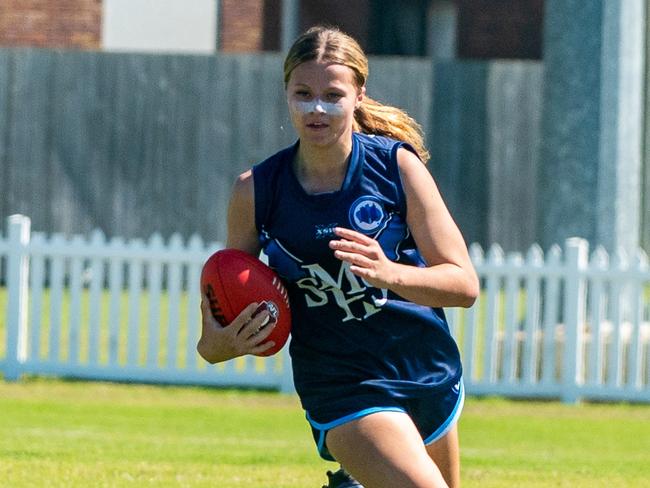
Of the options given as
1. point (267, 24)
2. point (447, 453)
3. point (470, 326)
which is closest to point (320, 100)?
point (447, 453)

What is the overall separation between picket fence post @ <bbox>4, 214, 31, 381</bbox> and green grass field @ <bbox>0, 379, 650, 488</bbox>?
198 mm

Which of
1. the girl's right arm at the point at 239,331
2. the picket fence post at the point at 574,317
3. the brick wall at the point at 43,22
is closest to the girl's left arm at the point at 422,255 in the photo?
the girl's right arm at the point at 239,331

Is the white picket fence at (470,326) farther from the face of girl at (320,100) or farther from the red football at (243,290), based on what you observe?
the face of girl at (320,100)

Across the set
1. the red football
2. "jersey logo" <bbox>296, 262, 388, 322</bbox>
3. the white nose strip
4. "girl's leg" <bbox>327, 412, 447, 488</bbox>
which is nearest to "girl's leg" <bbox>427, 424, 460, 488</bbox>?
"girl's leg" <bbox>327, 412, 447, 488</bbox>

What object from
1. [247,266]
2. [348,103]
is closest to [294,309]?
[247,266]

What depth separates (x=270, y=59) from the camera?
19.5 m

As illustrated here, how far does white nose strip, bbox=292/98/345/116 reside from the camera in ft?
16.8

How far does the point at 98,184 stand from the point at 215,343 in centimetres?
1471

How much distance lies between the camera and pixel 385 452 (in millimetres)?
5012

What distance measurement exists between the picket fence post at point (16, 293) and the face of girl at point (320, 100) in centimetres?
818

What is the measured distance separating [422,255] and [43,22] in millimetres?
18102

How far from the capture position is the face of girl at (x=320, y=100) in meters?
5.13

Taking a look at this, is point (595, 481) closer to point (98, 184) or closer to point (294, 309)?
point (294, 309)

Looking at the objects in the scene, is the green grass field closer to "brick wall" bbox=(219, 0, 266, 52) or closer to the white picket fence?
the white picket fence
